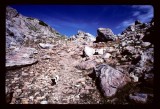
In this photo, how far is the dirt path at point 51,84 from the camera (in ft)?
10.7

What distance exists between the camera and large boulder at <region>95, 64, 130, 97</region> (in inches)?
130

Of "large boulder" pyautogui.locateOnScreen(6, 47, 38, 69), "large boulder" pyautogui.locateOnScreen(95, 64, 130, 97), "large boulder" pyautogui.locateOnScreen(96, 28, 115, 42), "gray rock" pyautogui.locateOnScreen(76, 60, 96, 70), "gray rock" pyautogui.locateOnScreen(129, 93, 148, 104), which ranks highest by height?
"large boulder" pyautogui.locateOnScreen(96, 28, 115, 42)

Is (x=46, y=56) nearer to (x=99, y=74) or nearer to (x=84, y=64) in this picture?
(x=84, y=64)

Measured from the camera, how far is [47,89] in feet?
11.7

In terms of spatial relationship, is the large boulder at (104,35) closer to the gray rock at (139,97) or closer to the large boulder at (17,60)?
the large boulder at (17,60)

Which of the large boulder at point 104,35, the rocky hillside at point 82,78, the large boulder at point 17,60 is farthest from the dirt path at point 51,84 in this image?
the large boulder at point 104,35

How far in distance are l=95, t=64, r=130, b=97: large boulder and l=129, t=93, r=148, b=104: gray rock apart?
0.37 meters

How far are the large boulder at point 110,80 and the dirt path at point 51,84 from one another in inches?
8.4

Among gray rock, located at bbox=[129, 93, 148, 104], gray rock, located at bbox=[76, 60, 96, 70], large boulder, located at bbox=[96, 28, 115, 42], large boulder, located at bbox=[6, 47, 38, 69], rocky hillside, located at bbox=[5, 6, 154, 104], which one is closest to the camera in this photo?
gray rock, located at bbox=[129, 93, 148, 104]

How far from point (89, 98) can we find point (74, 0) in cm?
194

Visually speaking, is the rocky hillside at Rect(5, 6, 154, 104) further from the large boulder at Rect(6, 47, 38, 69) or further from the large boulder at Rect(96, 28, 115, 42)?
the large boulder at Rect(96, 28, 115, 42)

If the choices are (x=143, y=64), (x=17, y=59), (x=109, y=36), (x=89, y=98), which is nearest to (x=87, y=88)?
(x=89, y=98)

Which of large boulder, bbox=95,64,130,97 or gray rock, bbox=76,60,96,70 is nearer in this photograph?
large boulder, bbox=95,64,130,97

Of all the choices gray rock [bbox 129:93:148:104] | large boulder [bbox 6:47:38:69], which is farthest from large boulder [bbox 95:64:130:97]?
large boulder [bbox 6:47:38:69]
